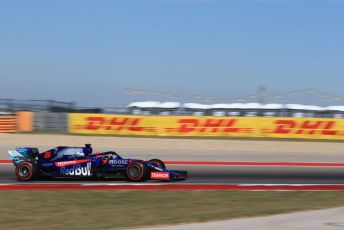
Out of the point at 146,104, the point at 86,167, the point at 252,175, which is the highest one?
the point at 146,104

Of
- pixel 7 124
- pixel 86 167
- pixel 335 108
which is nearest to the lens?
pixel 86 167

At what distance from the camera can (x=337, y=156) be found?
24.3 metres

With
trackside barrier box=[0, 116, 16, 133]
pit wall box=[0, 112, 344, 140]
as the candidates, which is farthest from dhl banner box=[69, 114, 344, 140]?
trackside barrier box=[0, 116, 16, 133]

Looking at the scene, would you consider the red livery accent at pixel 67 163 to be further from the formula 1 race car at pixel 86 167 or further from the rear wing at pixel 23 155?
the rear wing at pixel 23 155

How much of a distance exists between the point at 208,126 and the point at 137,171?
53.6 feet

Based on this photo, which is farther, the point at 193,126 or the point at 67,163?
the point at 193,126

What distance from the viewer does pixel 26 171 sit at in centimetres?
1383

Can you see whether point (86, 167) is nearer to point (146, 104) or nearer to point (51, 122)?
point (51, 122)

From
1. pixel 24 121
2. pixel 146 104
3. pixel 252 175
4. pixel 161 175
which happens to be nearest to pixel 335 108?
pixel 146 104

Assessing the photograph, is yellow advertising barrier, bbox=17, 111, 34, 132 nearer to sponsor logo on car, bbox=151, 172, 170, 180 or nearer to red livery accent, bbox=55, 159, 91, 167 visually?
red livery accent, bbox=55, 159, 91, 167

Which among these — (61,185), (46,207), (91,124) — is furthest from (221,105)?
(46,207)

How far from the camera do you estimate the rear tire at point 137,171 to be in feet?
44.4

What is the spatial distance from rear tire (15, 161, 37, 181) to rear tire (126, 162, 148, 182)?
2324 millimetres

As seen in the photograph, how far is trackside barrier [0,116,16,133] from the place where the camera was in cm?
2883
